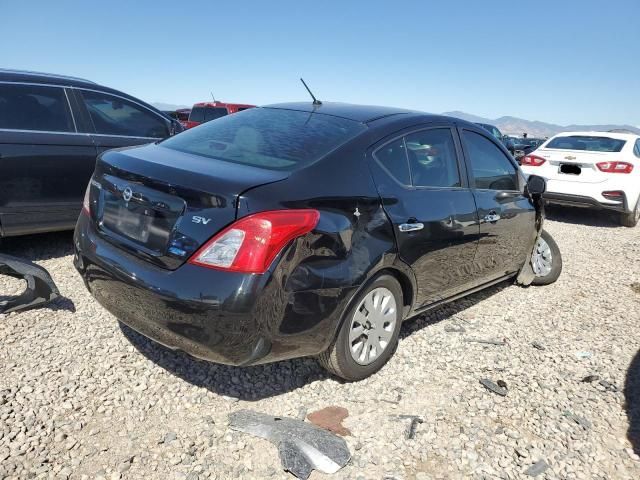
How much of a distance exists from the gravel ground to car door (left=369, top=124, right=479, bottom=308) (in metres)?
0.60

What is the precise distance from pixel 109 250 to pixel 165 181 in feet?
1.79

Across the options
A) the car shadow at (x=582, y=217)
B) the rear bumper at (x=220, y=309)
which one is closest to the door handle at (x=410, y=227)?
the rear bumper at (x=220, y=309)

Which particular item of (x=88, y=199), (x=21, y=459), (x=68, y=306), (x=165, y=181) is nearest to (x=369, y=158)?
(x=165, y=181)

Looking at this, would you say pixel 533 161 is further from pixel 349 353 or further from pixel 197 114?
pixel 197 114

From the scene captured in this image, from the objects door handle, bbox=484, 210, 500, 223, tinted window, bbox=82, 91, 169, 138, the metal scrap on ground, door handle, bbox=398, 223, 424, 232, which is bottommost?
the metal scrap on ground

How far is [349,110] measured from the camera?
3.36 meters

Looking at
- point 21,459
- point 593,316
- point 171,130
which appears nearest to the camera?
point 21,459

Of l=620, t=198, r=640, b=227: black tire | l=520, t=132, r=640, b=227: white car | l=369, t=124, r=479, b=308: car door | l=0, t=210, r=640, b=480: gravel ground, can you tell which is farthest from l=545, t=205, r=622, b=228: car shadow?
l=369, t=124, r=479, b=308: car door

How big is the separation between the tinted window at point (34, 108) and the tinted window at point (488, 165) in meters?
3.68

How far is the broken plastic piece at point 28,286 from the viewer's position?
3.40m

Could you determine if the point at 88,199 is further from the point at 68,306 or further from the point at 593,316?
the point at 593,316

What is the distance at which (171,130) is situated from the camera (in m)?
5.53

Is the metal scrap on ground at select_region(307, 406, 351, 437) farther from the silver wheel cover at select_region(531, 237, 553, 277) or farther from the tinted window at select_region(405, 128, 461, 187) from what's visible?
the silver wheel cover at select_region(531, 237, 553, 277)

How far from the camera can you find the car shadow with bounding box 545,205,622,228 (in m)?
8.91
